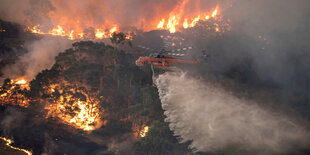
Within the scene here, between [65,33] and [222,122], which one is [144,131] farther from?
[65,33]

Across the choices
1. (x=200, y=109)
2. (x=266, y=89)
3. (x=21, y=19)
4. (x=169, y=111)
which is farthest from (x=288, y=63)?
(x=21, y=19)

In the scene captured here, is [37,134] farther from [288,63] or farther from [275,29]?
[275,29]

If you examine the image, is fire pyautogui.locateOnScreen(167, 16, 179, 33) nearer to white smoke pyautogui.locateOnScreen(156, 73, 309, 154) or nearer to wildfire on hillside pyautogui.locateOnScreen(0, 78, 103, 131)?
white smoke pyautogui.locateOnScreen(156, 73, 309, 154)

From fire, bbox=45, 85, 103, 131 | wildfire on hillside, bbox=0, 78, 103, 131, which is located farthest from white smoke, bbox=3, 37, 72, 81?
fire, bbox=45, 85, 103, 131

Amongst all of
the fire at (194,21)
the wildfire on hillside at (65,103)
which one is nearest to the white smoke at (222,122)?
the wildfire on hillside at (65,103)

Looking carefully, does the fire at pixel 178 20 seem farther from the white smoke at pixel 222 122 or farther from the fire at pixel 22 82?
the fire at pixel 22 82

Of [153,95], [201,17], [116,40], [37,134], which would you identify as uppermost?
[201,17]
